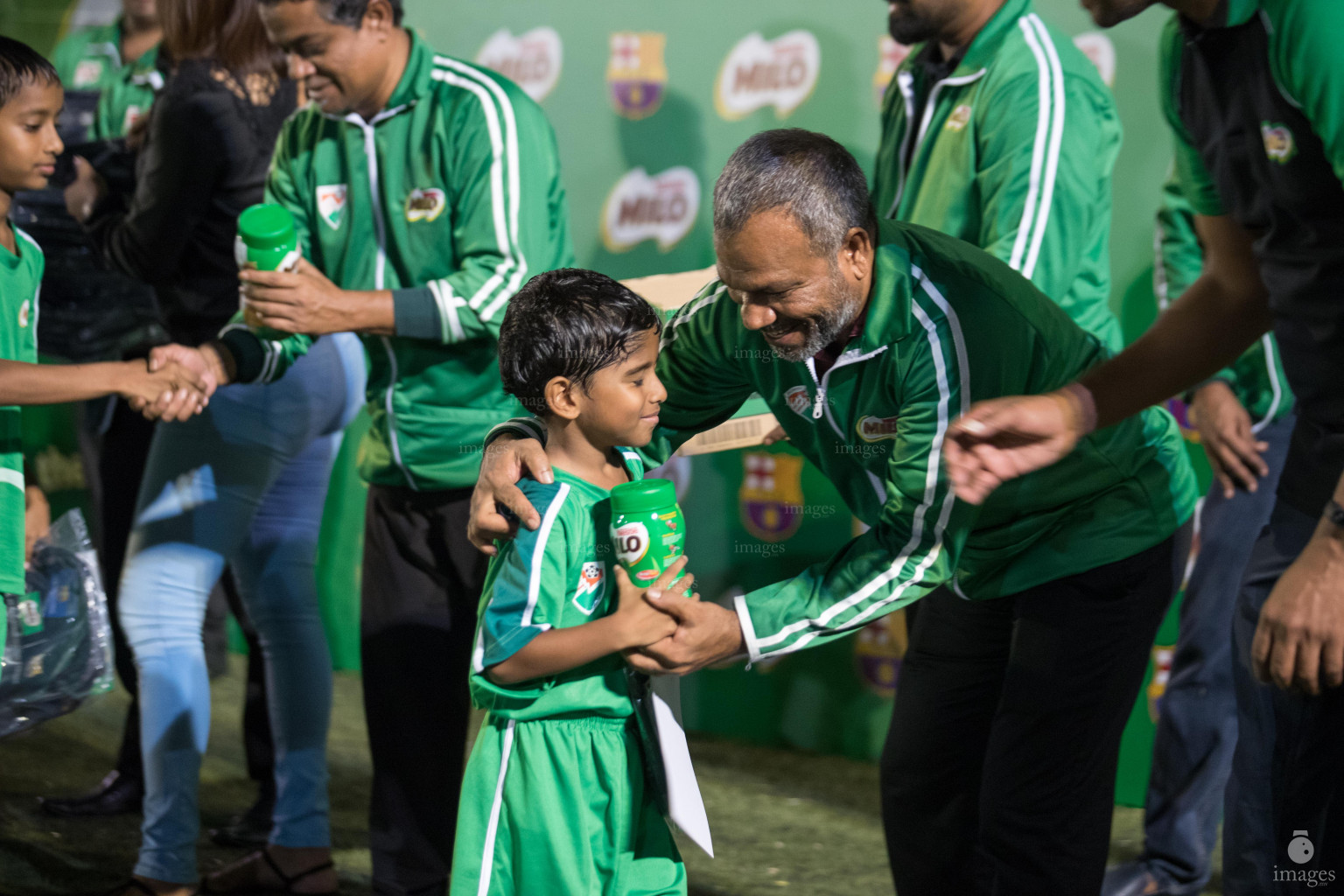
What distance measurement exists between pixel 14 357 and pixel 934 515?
155 cm

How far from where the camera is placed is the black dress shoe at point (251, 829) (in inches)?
126

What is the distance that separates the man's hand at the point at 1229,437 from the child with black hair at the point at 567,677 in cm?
158

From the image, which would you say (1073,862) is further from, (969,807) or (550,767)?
(550,767)

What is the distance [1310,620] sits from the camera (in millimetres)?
1504

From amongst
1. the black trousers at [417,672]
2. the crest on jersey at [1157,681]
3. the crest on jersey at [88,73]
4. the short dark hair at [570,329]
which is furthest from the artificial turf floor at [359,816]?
the crest on jersey at [88,73]

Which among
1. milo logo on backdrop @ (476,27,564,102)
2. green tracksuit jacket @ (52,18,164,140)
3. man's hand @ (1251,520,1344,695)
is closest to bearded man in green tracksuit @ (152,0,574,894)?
green tracksuit jacket @ (52,18,164,140)

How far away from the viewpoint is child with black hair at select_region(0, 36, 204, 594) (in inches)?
86.8

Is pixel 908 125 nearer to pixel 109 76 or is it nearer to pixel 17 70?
pixel 17 70

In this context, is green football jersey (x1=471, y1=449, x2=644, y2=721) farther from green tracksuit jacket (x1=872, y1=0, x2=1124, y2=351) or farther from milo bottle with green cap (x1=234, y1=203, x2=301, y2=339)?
green tracksuit jacket (x1=872, y1=0, x2=1124, y2=351)

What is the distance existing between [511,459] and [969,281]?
0.69 metres

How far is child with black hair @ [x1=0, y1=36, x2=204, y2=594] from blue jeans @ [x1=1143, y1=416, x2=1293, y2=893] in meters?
2.20

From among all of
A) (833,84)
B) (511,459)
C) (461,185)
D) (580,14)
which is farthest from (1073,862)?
(580,14)

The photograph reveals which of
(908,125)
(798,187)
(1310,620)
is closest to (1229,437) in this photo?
(908,125)

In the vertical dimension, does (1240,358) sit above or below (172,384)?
above
